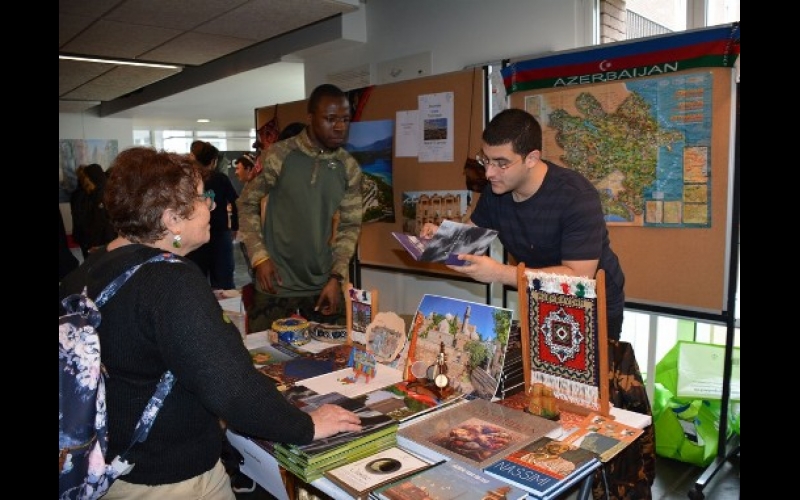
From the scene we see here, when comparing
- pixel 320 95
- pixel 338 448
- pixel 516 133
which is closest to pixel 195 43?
pixel 320 95

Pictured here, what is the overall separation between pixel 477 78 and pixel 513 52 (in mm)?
443

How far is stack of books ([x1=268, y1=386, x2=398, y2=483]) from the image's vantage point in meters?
1.31

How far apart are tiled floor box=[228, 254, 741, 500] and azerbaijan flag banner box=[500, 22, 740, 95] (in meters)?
1.90

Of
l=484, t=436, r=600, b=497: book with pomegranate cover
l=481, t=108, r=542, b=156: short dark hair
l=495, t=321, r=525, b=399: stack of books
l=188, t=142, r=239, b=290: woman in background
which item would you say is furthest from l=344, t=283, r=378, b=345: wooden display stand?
l=188, t=142, r=239, b=290: woman in background

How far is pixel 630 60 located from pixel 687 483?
2.03 meters

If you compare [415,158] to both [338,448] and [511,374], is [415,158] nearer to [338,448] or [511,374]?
[511,374]

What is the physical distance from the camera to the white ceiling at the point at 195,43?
13.8 feet

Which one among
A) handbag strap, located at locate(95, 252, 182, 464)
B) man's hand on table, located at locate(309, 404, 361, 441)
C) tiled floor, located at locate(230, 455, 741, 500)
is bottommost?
tiled floor, located at locate(230, 455, 741, 500)

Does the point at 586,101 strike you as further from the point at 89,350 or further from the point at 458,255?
the point at 89,350

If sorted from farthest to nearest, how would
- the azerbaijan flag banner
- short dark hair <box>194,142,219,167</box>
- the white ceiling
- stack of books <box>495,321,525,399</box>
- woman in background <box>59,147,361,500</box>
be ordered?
short dark hair <box>194,142,219,167</box>
the white ceiling
the azerbaijan flag banner
stack of books <box>495,321,525,399</box>
woman in background <box>59,147,361,500</box>

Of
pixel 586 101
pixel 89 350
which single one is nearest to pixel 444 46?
pixel 586 101

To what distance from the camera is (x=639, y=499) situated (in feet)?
5.45

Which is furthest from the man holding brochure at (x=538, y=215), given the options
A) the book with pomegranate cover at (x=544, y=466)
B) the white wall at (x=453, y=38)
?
the white wall at (x=453, y=38)

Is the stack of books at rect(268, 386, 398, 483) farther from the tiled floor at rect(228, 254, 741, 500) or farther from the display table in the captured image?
the tiled floor at rect(228, 254, 741, 500)
